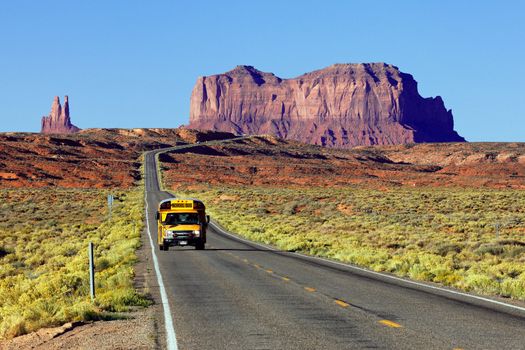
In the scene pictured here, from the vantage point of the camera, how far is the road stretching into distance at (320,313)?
1042cm

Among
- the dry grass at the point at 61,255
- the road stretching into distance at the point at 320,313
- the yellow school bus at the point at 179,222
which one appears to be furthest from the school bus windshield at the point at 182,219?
the road stretching into distance at the point at 320,313

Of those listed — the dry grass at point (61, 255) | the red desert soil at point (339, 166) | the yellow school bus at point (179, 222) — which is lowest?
the dry grass at point (61, 255)

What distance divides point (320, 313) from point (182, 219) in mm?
19636

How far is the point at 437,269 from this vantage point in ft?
72.4

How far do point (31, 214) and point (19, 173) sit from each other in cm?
5335

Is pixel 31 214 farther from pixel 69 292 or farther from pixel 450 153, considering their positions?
pixel 450 153

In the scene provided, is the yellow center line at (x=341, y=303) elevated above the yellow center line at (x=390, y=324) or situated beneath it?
situated beneath

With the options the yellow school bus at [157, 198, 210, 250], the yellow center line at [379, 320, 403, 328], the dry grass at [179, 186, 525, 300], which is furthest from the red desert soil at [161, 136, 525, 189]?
the yellow center line at [379, 320, 403, 328]

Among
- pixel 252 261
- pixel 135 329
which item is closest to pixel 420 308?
pixel 135 329

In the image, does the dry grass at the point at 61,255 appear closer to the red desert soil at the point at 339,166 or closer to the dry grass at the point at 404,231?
the dry grass at the point at 404,231

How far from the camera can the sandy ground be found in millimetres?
10617

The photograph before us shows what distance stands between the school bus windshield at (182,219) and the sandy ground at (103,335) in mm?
17927

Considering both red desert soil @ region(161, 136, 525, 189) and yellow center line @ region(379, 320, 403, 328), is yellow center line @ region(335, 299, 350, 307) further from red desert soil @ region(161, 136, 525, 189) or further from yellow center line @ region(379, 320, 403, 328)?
red desert soil @ region(161, 136, 525, 189)

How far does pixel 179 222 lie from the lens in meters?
32.2
